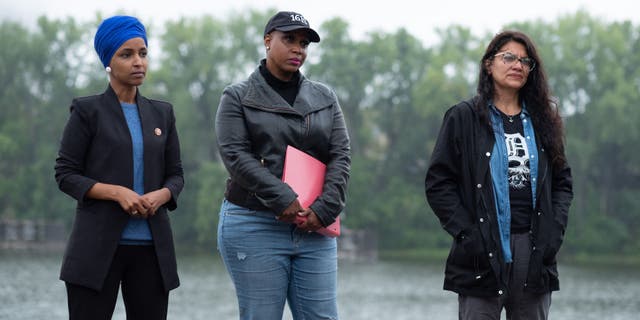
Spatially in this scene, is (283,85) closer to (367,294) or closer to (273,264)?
(273,264)

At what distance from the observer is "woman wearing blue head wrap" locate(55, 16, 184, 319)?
4582 mm

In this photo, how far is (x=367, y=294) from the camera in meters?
29.0

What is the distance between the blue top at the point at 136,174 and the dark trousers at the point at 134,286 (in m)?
0.04

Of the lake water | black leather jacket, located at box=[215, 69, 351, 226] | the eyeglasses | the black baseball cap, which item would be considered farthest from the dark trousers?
the lake water

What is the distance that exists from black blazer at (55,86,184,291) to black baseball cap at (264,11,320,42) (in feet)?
2.19

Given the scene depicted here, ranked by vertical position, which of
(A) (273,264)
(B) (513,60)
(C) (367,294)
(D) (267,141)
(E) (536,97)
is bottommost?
(C) (367,294)

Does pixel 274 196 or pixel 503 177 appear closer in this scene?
pixel 274 196

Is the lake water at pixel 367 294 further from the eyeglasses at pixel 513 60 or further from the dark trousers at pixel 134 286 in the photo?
the eyeglasses at pixel 513 60

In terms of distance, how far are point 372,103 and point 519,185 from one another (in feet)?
185

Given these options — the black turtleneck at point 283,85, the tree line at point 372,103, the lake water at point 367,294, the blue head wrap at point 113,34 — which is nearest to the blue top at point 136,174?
the blue head wrap at point 113,34

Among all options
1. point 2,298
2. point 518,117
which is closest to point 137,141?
point 518,117

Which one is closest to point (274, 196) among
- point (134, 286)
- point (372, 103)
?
point (134, 286)

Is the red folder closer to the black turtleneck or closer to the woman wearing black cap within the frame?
the woman wearing black cap

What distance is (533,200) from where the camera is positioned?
16.1 ft
